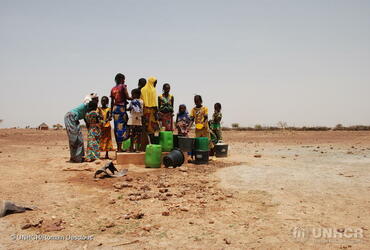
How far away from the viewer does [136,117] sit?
9.52 metres

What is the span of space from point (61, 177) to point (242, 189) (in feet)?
13.3

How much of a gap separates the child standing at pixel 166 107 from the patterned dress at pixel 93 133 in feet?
6.38

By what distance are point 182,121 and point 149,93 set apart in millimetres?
1719

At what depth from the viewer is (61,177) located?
754 centimetres

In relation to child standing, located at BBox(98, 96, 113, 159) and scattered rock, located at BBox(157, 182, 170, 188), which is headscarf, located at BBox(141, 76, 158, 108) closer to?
child standing, located at BBox(98, 96, 113, 159)

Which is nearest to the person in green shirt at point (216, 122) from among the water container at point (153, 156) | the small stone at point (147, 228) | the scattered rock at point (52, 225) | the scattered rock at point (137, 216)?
the water container at point (153, 156)

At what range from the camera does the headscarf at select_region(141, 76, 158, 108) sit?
9773mm

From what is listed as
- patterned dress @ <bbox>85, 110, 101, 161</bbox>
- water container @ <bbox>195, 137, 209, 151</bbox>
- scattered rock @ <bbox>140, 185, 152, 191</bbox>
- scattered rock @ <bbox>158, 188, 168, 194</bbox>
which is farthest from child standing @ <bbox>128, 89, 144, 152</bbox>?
scattered rock @ <bbox>158, 188, 168, 194</bbox>

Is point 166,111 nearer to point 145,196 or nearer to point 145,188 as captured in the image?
point 145,188

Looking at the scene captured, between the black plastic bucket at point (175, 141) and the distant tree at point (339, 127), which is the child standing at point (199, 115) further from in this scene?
the distant tree at point (339, 127)

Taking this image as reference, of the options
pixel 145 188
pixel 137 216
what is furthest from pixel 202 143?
pixel 137 216

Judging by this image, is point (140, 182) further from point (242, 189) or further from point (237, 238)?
point (237, 238)

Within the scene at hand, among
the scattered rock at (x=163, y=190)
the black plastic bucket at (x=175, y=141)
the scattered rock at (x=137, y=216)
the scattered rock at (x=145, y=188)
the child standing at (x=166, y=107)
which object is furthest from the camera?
the child standing at (x=166, y=107)

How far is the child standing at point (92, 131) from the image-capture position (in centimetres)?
968
